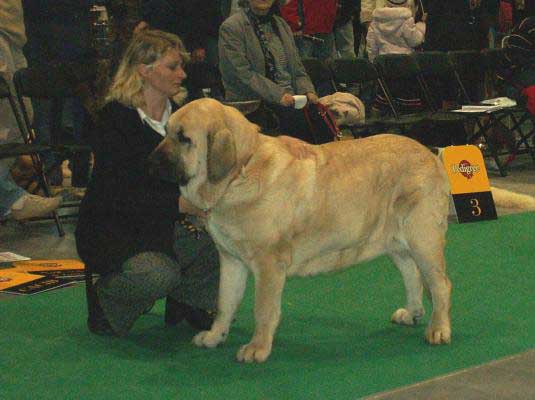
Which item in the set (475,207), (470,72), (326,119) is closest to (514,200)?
(475,207)

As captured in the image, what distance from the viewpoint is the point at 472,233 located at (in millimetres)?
6121

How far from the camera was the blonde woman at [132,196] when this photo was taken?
12.8 feet

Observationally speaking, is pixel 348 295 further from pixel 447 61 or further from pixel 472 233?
pixel 447 61

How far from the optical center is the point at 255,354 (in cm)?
365

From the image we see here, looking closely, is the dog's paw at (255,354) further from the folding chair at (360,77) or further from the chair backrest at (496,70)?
the chair backrest at (496,70)

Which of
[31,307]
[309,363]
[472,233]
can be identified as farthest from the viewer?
[472,233]

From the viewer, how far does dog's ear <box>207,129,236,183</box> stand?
3432 millimetres

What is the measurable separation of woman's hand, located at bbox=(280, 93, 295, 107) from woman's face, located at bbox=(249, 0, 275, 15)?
0.60m

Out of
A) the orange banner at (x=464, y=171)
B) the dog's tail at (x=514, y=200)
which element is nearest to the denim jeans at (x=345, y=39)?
the orange banner at (x=464, y=171)

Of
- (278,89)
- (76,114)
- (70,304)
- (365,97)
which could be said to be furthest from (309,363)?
(365,97)

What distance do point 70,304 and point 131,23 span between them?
2811 mm

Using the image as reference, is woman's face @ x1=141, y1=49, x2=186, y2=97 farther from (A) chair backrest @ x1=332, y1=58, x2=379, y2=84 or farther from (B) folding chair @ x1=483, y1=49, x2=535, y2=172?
(B) folding chair @ x1=483, y1=49, x2=535, y2=172

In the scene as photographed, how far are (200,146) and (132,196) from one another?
60cm

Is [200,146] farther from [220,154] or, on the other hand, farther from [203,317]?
[203,317]
